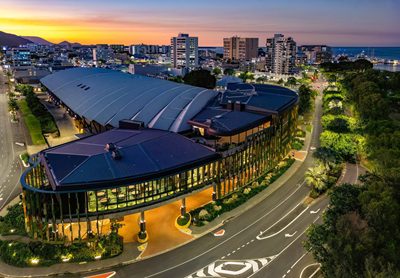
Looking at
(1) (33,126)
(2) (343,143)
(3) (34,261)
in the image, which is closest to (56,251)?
(3) (34,261)

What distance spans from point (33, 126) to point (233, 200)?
7293cm

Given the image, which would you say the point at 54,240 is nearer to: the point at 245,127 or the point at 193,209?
the point at 193,209

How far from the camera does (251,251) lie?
4438cm

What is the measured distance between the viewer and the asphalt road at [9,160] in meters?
62.1

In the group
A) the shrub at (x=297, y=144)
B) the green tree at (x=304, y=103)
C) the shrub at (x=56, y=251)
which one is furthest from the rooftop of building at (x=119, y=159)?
the green tree at (x=304, y=103)

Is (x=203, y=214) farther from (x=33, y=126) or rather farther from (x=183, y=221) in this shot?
(x=33, y=126)

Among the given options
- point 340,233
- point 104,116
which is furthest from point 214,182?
point 104,116

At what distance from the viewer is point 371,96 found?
3735 inches

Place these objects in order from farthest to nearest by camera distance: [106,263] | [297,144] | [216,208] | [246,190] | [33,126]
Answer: [33,126]
[297,144]
[246,190]
[216,208]
[106,263]

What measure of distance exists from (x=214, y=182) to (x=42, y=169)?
1020 inches

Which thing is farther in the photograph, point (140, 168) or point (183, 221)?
point (183, 221)

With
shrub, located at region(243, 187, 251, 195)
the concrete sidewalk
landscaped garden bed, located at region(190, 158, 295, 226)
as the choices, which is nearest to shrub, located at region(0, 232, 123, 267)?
the concrete sidewalk

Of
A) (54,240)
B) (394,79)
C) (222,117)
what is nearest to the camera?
(54,240)

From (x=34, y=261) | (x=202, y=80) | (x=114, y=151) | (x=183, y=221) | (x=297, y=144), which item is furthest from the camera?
(x=202, y=80)
